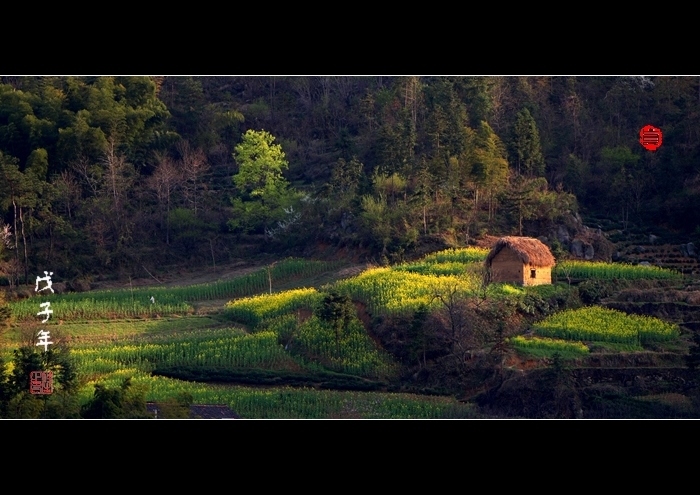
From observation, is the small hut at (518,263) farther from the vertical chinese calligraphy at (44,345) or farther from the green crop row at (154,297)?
the vertical chinese calligraphy at (44,345)

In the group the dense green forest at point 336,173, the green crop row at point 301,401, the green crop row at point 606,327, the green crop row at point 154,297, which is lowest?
the green crop row at point 301,401

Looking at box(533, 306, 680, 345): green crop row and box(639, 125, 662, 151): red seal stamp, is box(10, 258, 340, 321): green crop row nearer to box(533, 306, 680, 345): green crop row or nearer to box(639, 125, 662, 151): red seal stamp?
box(533, 306, 680, 345): green crop row

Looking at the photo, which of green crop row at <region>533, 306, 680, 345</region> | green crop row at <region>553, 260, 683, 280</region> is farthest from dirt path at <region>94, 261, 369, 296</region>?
green crop row at <region>533, 306, 680, 345</region>

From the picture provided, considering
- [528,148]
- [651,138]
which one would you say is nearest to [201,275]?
[528,148]

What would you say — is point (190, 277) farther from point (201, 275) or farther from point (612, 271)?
point (612, 271)

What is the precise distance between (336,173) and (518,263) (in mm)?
7133

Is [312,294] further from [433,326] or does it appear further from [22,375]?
[22,375]

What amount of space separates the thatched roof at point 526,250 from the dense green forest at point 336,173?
2.41 metres

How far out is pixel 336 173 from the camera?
3056cm

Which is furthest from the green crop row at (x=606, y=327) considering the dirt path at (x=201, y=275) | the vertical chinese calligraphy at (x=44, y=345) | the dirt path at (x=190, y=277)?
the vertical chinese calligraphy at (x=44, y=345)

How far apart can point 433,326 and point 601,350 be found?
2765 mm

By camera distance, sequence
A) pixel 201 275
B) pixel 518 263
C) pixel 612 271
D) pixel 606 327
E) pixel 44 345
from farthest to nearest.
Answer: pixel 201 275 → pixel 612 271 → pixel 518 263 → pixel 606 327 → pixel 44 345

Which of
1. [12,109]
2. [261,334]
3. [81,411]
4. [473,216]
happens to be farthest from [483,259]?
[12,109]

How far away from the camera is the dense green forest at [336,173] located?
88.0ft
